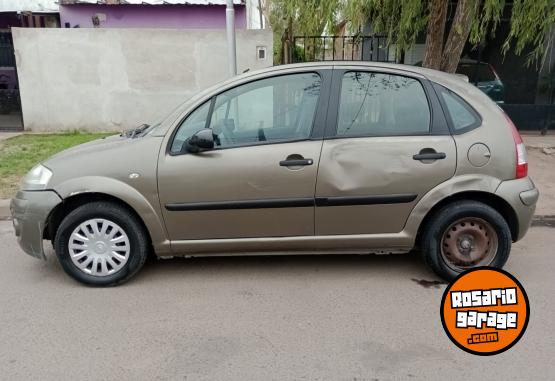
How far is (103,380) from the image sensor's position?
2559 mm

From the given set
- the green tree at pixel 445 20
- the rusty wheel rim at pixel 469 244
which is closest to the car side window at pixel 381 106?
the rusty wheel rim at pixel 469 244

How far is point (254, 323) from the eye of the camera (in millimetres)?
3135

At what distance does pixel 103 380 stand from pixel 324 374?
1211 millimetres

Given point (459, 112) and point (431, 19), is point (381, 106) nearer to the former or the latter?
point (459, 112)

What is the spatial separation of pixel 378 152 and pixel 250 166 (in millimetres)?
967

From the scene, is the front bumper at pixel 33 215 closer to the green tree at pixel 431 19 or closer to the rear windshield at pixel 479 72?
the green tree at pixel 431 19

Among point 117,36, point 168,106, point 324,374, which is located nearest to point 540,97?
point 168,106

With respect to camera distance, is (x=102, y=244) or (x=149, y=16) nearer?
(x=102, y=244)

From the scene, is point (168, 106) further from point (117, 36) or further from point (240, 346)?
point (240, 346)

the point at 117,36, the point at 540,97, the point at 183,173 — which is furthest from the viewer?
the point at 540,97

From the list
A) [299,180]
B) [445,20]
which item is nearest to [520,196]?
[299,180]

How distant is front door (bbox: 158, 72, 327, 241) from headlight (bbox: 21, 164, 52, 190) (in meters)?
0.88

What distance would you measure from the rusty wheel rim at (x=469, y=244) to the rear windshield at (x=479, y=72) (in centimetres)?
698

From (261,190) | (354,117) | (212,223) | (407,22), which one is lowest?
(212,223)
